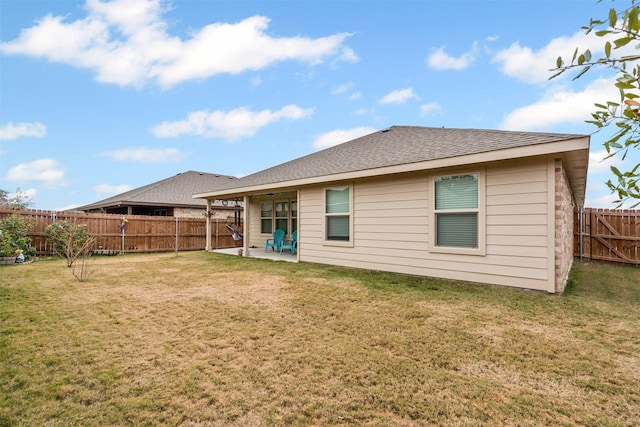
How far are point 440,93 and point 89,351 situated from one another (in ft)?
37.4

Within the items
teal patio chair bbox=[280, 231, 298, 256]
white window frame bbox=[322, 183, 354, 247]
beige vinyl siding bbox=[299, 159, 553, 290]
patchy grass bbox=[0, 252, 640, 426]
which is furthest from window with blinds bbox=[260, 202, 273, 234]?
patchy grass bbox=[0, 252, 640, 426]

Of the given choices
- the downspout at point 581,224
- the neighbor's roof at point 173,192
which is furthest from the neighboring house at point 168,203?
the downspout at point 581,224

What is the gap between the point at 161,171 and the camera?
21703 mm

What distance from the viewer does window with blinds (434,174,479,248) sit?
5.82m

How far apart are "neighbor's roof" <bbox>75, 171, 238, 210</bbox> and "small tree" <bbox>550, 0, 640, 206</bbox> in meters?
16.7

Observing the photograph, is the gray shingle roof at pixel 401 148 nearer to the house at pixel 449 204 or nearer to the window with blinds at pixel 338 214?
the house at pixel 449 204

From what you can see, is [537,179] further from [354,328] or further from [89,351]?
[89,351]

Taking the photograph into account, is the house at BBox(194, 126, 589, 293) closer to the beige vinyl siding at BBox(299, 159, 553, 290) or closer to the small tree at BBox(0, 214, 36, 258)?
the beige vinyl siding at BBox(299, 159, 553, 290)

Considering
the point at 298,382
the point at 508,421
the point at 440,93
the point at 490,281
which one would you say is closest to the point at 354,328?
the point at 298,382

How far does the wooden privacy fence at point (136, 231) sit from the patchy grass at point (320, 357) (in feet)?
23.9

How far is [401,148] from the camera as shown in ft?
25.4

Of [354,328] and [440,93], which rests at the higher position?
[440,93]

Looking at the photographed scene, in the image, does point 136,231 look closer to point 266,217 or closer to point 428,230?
point 266,217

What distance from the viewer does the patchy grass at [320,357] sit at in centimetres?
204
